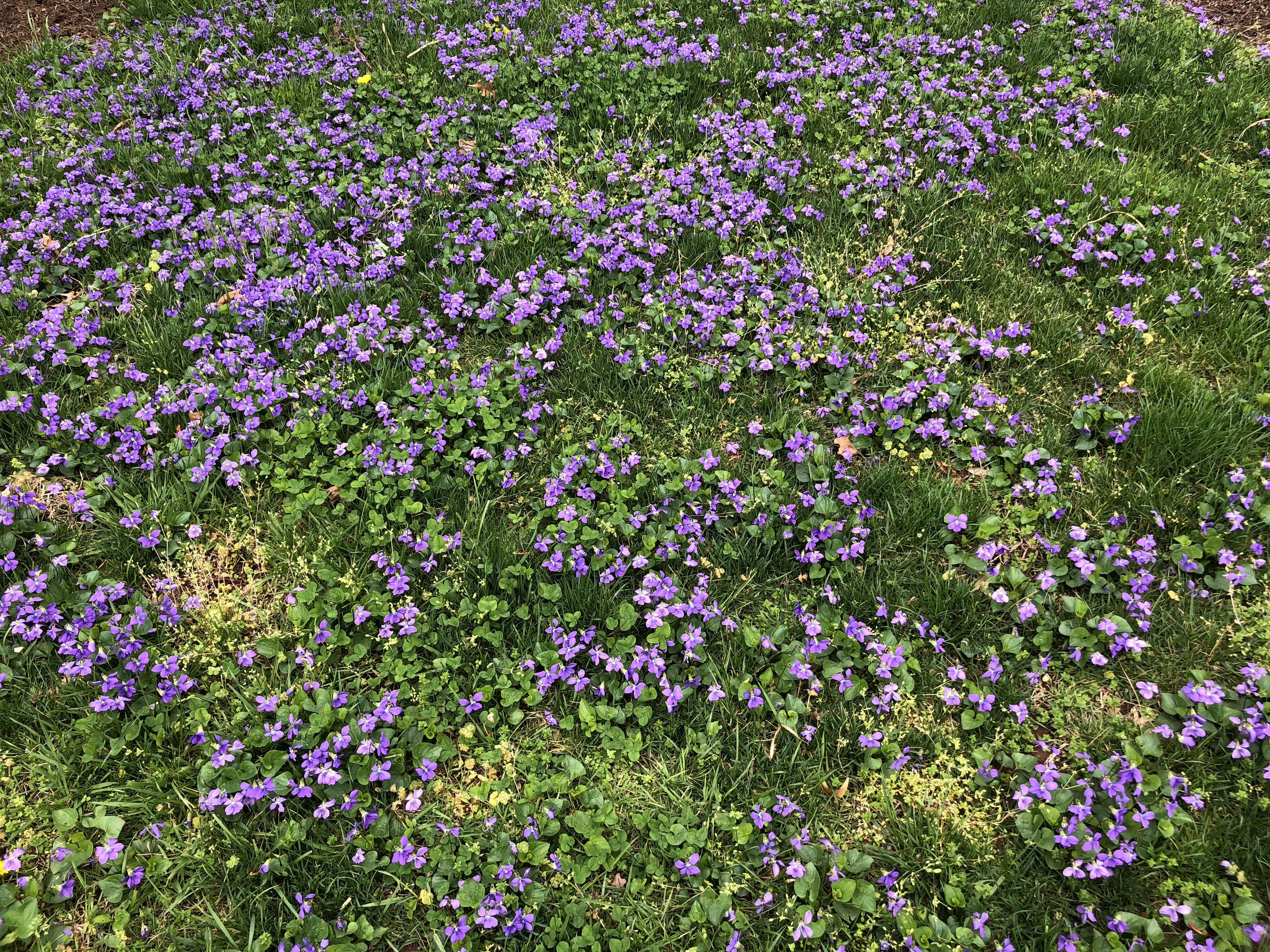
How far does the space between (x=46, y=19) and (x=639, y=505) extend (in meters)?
7.16

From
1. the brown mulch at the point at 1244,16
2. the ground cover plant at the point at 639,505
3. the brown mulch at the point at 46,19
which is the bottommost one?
the ground cover plant at the point at 639,505

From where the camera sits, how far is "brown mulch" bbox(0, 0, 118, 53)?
6.35 m

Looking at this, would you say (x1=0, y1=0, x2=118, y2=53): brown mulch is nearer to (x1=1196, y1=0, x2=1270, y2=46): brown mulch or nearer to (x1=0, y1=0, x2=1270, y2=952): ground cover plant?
(x1=0, y1=0, x2=1270, y2=952): ground cover plant

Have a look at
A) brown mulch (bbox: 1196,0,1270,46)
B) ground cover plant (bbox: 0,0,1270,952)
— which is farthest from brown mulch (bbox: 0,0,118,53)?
brown mulch (bbox: 1196,0,1270,46)

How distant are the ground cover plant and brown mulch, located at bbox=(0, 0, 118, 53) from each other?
0.94 m

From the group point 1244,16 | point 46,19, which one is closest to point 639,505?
point 1244,16

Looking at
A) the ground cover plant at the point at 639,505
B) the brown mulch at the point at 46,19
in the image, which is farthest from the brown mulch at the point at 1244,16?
the brown mulch at the point at 46,19

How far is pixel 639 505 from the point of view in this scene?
3.54 metres

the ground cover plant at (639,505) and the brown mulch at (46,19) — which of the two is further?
the brown mulch at (46,19)

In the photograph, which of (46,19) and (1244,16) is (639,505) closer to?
(1244,16)

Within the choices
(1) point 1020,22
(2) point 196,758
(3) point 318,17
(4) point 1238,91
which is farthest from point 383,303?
(4) point 1238,91

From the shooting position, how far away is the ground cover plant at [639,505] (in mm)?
2600

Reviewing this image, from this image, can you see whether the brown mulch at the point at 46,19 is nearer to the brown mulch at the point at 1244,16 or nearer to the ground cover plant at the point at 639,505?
the ground cover plant at the point at 639,505

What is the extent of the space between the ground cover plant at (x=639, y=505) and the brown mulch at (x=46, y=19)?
0.94 metres
